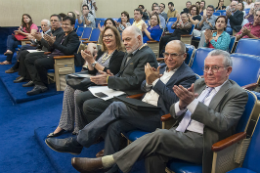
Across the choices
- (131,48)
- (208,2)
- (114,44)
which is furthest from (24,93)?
(208,2)

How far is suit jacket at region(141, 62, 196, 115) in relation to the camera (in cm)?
149

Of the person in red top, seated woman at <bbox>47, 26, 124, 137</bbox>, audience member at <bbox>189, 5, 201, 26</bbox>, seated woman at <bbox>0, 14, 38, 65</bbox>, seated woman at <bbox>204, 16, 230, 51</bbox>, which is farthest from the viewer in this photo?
audience member at <bbox>189, 5, 201, 26</bbox>

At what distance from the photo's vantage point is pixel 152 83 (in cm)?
157

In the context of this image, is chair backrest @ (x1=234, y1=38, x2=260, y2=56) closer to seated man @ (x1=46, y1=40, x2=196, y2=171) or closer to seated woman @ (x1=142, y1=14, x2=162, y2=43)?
seated man @ (x1=46, y1=40, x2=196, y2=171)

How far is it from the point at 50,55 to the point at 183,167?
267 cm

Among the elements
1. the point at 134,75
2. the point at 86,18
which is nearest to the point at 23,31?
the point at 86,18

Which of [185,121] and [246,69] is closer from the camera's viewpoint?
[185,121]

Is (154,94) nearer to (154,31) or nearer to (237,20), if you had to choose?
(154,31)

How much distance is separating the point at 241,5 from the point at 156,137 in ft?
16.0

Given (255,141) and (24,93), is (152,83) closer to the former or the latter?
(255,141)

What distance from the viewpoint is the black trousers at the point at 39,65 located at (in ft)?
10.3

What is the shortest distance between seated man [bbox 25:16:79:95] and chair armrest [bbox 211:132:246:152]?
2.53 metres

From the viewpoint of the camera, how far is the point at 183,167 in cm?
114

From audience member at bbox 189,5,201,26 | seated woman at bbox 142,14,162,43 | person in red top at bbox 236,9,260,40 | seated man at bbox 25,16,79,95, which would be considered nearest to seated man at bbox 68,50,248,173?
seated man at bbox 25,16,79,95
